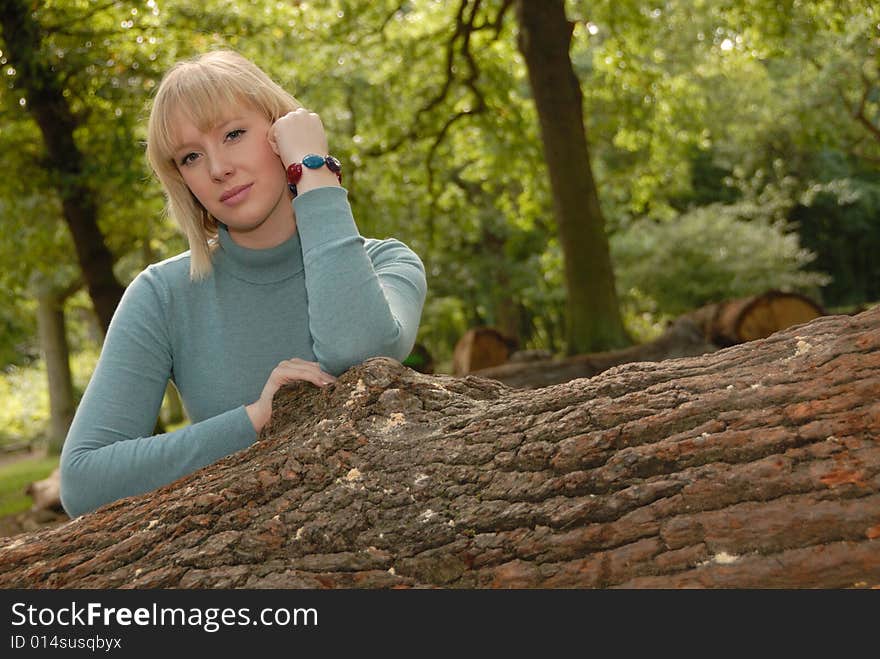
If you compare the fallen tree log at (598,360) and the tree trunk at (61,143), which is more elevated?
the tree trunk at (61,143)

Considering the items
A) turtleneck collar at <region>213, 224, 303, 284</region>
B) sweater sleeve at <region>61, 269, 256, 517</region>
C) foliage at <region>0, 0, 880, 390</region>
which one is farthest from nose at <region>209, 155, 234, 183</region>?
foliage at <region>0, 0, 880, 390</region>

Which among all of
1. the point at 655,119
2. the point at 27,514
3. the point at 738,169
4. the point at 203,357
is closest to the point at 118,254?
the point at 27,514

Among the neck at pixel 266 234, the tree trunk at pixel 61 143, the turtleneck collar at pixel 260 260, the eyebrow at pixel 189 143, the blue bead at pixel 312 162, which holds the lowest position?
the turtleneck collar at pixel 260 260

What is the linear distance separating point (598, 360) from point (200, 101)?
7.08 meters

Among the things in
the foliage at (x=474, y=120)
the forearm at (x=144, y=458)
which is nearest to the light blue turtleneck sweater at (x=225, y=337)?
the forearm at (x=144, y=458)

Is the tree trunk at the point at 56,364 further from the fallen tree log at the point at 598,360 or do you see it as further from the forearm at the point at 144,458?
the forearm at the point at 144,458

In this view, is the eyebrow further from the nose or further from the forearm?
the forearm

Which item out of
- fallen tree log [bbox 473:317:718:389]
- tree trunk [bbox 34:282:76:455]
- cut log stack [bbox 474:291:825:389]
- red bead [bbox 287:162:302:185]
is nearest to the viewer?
red bead [bbox 287:162:302:185]

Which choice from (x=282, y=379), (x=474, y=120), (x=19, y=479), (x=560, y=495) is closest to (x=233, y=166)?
(x=282, y=379)

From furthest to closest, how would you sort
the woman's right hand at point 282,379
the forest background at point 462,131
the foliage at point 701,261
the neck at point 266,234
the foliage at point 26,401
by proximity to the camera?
the foliage at point 26,401
the foliage at point 701,261
the forest background at point 462,131
the neck at point 266,234
the woman's right hand at point 282,379

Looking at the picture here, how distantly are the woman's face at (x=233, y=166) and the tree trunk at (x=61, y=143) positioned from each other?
728 cm

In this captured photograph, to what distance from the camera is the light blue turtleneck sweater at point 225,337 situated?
2.28m

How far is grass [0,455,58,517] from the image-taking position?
11793 millimetres
